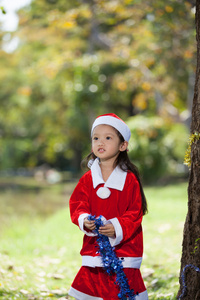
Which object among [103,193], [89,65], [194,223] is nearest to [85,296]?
[103,193]

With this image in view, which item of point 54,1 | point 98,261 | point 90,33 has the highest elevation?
point 54,1

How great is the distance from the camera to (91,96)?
14898mm

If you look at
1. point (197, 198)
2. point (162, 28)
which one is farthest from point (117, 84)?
point (197, 198)

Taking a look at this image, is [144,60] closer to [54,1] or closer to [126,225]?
[54,1]

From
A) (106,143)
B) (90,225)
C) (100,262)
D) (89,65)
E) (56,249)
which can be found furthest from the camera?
(89,65)

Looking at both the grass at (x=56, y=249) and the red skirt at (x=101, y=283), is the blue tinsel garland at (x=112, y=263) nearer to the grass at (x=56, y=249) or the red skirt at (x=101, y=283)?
the red skirt at (x=101, y=283)

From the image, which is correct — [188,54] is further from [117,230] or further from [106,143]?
[117,230]

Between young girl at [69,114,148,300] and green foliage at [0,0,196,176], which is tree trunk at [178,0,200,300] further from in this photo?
green foliage at [0,0,196,176]

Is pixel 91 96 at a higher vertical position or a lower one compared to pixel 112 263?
higher

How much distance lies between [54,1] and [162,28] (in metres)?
7.35

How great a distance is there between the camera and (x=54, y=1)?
17.5 metres

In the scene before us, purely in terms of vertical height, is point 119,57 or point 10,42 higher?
point 10,42

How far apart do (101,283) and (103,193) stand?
0.61 m

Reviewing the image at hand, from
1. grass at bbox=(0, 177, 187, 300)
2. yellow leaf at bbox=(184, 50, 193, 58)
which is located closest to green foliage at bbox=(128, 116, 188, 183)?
grass at bbox=(0, 177, 187, 300)
